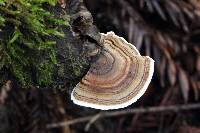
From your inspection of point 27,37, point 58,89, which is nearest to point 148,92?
point 58,89

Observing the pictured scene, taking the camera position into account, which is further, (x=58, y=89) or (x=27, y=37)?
(x=58, y=89)

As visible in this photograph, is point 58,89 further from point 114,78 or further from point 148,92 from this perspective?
point 148,92

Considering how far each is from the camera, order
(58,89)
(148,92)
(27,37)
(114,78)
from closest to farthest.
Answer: (27,37), (114,78), (58,89), (148,92)

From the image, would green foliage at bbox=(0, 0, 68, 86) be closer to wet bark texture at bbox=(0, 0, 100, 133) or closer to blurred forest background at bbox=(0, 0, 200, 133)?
wet bark texture at bbox=(0, 0, 100, 133)

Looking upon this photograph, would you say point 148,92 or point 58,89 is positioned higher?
point 58,89

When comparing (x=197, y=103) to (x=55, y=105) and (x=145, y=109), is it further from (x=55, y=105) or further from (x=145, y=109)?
(x=55, y=105)

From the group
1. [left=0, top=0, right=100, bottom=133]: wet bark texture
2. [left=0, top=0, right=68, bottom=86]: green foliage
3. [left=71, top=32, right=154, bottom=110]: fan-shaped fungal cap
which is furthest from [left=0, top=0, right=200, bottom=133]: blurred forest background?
[left=0, top=0, right=68, bottom=86]: green foliage

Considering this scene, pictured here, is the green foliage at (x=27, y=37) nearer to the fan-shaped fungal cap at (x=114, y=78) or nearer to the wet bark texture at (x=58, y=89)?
the wet bark texture at (x=58, y=89)
